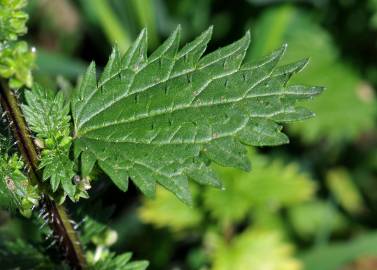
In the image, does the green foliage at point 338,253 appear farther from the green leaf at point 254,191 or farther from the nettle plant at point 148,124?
the nettle plant at point 148,124

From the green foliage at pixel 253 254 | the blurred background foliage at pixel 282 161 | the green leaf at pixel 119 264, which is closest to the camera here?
the green leaf at pixel 119 264

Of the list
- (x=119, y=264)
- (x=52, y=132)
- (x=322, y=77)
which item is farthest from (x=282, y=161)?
(x=52, y=132)

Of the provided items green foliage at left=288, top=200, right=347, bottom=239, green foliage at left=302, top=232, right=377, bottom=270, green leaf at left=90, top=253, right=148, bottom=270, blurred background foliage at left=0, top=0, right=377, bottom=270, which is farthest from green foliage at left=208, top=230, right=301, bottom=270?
green leaf at left=90, top=253, right=148, bottom=270

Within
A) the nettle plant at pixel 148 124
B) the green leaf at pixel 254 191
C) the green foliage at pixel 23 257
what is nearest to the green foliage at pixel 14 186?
the nettle plant at pixel 148 124

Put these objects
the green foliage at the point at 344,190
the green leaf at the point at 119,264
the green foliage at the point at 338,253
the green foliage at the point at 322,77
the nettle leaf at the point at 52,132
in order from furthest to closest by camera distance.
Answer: the green foliage at the point at 344,190, the green foliage at the point at 322,77, the green foliage at the point at 338,253, the green leaf at the point at 119,264, the nettle leaf at the point at 52,132

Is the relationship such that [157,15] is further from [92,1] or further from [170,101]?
[170,101]

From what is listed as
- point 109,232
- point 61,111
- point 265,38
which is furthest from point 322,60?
point 61,111
